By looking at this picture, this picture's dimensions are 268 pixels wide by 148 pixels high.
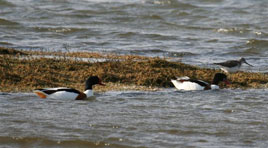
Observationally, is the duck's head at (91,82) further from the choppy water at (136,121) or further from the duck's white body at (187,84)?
the duck's white body at (187,84)

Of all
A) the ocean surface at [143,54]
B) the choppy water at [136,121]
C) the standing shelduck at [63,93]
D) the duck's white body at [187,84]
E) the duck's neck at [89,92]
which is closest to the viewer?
the choppy water at [136,121]

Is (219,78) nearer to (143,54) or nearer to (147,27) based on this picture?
(143,54)

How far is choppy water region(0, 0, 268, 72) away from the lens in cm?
2197

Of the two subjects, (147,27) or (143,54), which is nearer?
(143,54)

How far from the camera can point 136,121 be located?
10000 mm

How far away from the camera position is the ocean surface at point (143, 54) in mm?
9148

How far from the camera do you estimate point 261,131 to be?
379 inches

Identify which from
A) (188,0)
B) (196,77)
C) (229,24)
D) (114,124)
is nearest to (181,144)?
(114,124)

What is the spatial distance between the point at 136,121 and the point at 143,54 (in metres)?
10.8

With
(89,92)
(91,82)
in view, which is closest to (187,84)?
(91,82)

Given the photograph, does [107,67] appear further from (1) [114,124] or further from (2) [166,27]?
(2) [166,27]

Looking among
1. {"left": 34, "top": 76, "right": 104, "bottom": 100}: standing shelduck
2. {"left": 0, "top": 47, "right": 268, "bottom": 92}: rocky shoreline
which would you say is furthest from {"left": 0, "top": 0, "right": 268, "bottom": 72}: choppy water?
{"left": 34, "top": 76, "right": 104, "bottom": 100}: standing shelduck

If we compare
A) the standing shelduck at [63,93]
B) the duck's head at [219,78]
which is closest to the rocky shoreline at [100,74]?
the duck's head at [219,78]

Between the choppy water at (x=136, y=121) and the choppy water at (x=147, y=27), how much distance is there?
6436 millimetres
